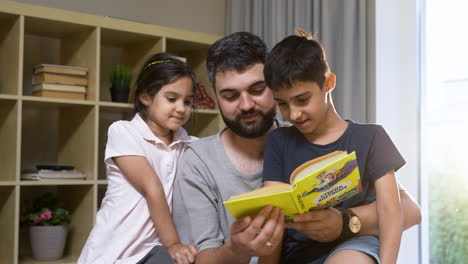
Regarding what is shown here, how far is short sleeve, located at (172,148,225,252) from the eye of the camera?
160 centimetres

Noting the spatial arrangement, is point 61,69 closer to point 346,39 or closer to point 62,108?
point 62,108

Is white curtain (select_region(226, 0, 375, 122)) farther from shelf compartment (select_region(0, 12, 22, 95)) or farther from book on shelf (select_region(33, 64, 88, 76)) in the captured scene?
shelf compartment (select_region(0, 12, 22, 95))

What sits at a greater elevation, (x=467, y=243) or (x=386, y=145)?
(x=386, y=145)

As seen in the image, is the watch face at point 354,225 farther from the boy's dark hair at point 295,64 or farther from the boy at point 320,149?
the boy's dark hair at point 295,64

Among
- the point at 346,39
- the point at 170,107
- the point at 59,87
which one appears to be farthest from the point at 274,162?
the point at 59,87

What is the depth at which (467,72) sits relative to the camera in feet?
8.63

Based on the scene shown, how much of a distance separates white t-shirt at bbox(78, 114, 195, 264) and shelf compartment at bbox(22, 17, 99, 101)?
1111 millimetres

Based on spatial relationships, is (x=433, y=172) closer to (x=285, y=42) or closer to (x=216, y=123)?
(x=216, y=123)

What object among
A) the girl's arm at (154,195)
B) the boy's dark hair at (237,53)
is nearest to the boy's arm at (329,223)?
the girl's arm at (154,195)

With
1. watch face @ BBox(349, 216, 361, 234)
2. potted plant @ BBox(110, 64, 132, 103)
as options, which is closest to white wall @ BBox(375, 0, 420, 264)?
potted plant @ BBox(110, 64, 132, 103)

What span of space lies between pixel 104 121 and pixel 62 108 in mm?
287

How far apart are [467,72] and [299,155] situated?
5.17 ft

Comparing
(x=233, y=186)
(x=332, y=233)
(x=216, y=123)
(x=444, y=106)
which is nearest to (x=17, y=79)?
(x=216, y=123)

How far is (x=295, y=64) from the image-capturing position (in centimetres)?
133
